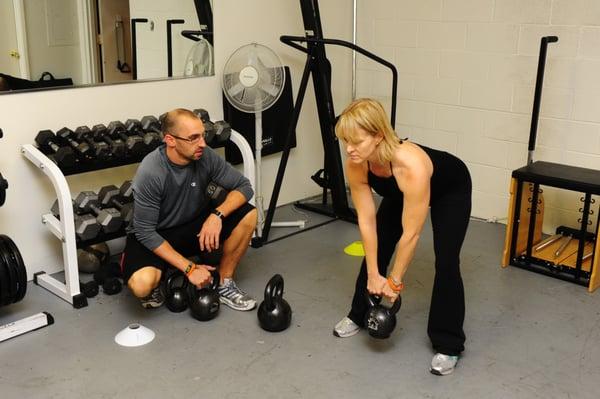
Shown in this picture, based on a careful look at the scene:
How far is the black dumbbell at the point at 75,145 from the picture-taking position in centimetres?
321

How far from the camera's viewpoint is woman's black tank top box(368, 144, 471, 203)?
2.51 m

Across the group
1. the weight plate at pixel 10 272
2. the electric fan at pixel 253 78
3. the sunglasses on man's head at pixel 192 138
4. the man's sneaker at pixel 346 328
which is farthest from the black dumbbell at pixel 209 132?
the man's sneaker at pixel 346 328

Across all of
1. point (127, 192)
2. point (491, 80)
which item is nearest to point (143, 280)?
point (127, 192)

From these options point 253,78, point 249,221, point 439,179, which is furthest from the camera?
point 253,78

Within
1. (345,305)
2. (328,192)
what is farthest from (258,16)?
(345,305)

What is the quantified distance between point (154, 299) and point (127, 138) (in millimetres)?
838

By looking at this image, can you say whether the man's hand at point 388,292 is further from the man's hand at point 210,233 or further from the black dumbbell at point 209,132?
the black dumbbell at point 209,132

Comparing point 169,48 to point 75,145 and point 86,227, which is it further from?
point 86,227

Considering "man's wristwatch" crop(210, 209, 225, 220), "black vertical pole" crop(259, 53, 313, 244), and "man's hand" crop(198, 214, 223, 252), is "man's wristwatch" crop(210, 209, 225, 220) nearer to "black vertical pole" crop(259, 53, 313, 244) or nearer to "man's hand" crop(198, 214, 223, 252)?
"man's hand" crop(198, 214, 223, 252)

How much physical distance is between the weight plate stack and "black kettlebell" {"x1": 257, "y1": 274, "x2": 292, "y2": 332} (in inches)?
41.1

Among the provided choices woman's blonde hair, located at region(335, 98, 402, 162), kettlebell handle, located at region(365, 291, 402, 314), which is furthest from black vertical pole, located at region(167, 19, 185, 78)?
kettlebell handle, located at region(365, 291, 402, 314)

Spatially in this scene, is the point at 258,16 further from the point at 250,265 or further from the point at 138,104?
the point at 250,265

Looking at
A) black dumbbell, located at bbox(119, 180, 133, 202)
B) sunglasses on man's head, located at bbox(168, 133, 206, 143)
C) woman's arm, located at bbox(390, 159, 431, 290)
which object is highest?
A: sunglasses on man's head, located at bbox(168, 133, 206, 143)

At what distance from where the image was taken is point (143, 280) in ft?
9.67
